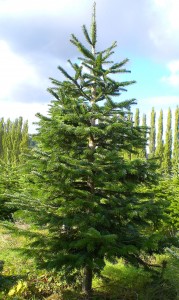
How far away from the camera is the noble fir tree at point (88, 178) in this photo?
214 inches

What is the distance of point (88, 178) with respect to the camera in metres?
6.13

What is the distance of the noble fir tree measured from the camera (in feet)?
17.9

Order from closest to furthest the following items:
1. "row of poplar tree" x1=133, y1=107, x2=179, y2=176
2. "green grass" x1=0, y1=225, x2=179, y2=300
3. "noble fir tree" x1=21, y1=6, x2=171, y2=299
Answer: "noble fir tree" x1=21, y1=6, x2=171, y2=299 → "green grass" x1=0, y1=225, x2=179, y2=300 → "row of poplar tree" x1=133, y1=107, x2=179, y2=176

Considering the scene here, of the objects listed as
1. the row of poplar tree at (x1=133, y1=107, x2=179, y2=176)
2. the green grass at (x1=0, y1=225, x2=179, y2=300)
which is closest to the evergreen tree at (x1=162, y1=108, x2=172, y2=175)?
the row of poplar tree at (x1=133, y1=107, x2=179, y2=176)

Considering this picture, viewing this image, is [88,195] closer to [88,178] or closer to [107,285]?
[88,178]

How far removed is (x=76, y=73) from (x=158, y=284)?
4.34m

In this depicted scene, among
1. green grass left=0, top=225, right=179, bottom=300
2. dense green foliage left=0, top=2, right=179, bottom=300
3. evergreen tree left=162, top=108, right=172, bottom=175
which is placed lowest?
green grass left=0, top=225, right=179, bottom=300

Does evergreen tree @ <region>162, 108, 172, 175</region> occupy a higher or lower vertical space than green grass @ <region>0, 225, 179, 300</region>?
higher

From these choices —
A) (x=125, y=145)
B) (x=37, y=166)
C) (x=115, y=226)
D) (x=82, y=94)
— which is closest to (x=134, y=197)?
(x=115, y=226)

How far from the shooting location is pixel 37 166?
5871mm

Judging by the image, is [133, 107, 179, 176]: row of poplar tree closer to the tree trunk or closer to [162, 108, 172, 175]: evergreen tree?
[162, 108, 172, 175]: evergreen tree

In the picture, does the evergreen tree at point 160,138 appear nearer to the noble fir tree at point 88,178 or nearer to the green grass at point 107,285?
the green grass at point 107,285

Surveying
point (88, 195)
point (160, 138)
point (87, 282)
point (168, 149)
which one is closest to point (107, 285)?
point (87, 282)

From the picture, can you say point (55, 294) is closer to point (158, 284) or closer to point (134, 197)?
point (158, 284)
